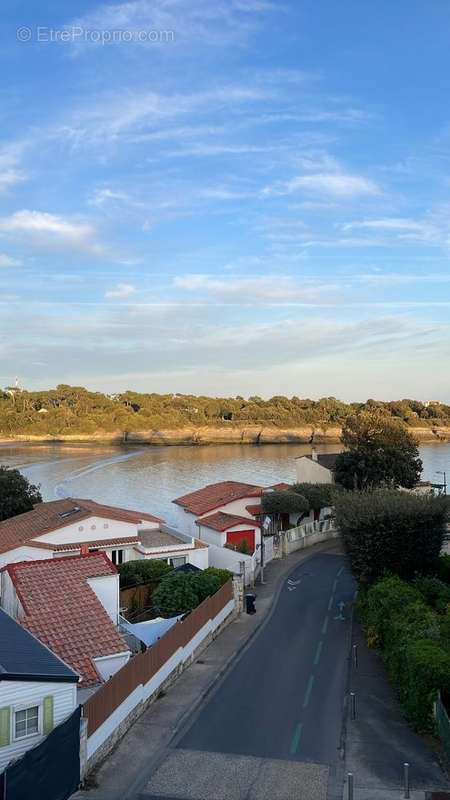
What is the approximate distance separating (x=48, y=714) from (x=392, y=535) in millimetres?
14502

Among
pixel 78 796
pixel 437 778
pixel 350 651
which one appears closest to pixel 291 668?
pixel 350 651

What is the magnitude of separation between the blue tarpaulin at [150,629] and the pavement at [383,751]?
5.17 metres

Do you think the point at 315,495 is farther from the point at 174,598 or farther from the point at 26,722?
the point at 26,722

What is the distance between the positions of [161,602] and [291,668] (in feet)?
16.9

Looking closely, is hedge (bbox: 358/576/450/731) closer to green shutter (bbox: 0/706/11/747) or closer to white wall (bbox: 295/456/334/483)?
green shutter (bbox: 0/706/11/747)

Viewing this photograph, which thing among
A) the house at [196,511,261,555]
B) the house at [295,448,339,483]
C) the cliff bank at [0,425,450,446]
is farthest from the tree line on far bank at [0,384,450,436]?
the house at [196,511,261,555]

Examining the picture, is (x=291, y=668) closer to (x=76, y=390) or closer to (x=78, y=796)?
(x=78, y=796)

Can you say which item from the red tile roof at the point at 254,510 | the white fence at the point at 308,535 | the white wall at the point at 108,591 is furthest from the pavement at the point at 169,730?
the red tile roof at the point at 254,510

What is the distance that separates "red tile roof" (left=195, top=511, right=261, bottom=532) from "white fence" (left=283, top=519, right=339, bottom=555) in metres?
2.13

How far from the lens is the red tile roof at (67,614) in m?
15.6

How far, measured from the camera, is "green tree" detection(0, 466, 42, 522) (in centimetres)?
3688

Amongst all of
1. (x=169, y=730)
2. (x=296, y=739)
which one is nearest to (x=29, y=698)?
(x=169, y=730)

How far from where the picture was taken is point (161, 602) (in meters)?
21.6

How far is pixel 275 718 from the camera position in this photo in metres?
14.9
